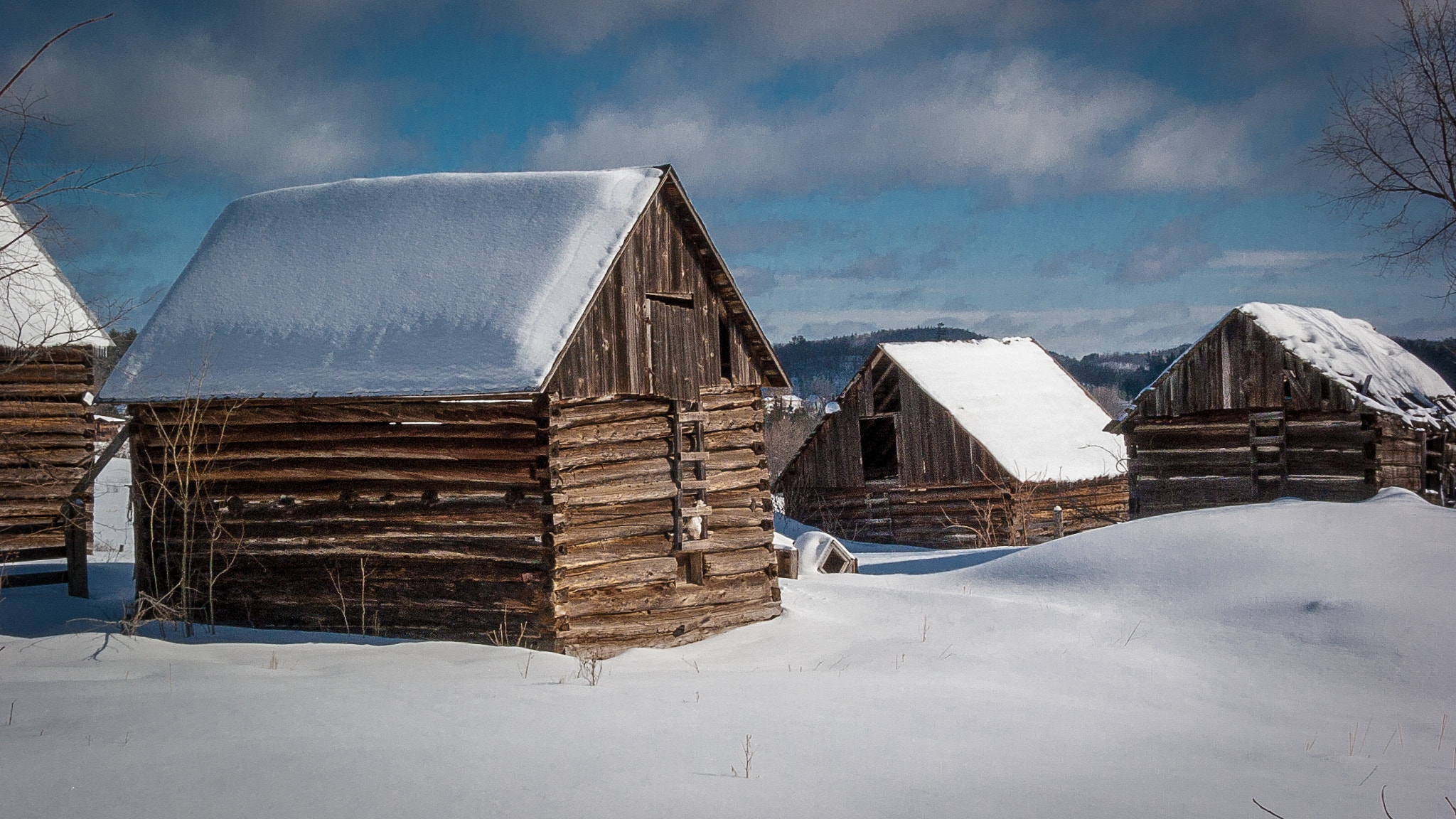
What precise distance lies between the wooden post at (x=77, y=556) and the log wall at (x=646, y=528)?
23.9ft

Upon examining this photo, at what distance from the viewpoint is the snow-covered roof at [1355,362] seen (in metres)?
19.3

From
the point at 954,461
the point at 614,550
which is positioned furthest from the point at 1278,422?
the point at 614,550

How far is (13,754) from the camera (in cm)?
515

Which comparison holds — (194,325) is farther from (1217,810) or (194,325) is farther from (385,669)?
(1217,810)

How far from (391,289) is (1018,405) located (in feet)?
67.9

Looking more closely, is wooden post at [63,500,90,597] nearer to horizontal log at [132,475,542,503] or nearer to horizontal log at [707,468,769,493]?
horizontal log at [132,475,542,503]

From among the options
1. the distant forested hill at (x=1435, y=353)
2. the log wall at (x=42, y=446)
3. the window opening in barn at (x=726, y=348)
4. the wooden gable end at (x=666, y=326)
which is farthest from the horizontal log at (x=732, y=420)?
the distant forested hill at (x=1435, y=353)

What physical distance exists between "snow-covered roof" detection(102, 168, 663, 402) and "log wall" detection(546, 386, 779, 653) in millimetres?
1355

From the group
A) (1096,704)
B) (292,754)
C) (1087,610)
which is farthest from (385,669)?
(1087,610)

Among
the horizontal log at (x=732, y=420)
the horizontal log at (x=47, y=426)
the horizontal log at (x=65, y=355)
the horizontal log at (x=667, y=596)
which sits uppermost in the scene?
the horizontal log at (x=65, y=355)

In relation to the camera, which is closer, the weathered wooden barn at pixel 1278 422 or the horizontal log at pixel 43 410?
the horizontal log at pixel 43 410

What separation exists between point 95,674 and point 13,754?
3088 mm

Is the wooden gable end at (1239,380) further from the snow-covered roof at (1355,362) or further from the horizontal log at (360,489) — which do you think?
the horizontal log at (360,489)

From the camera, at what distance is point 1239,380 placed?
20375 millimetres
